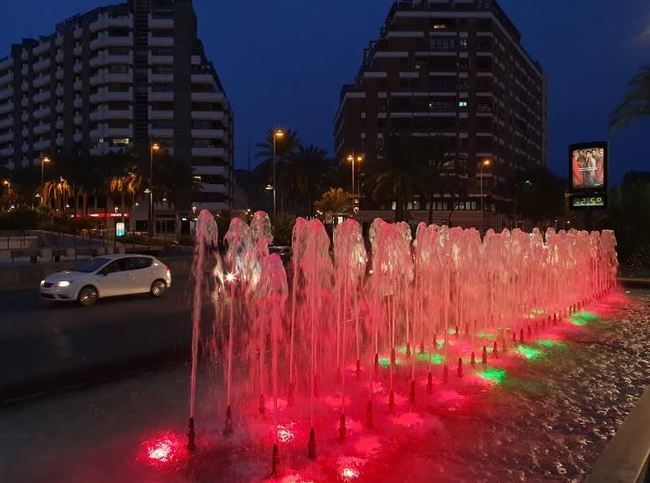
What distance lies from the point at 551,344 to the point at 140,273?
12849mm

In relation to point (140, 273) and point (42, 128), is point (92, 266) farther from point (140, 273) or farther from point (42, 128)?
point (42, 128)

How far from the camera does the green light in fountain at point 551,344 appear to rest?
11859 millimetres

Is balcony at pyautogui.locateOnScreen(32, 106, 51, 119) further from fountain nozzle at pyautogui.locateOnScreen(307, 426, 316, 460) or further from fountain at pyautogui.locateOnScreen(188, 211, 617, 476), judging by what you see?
fountain nozzle at pyautogui.locateOnScreen(307, 426, 316, 460)

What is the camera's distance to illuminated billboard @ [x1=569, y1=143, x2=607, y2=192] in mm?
28641

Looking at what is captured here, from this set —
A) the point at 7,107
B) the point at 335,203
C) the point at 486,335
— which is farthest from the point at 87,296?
the point at 7,107

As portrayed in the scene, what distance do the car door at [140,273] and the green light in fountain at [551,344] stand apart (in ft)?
41.0

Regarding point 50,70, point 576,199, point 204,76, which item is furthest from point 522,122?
point 576,199

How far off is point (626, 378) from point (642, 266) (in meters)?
20.8

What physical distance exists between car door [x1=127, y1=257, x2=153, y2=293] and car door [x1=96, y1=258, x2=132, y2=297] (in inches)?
8.3

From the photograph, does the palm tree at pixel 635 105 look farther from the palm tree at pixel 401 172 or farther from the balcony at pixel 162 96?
the balcony at pixel 162 96

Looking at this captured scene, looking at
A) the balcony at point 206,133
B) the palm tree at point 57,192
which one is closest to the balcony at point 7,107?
the palm tree at point 57,192

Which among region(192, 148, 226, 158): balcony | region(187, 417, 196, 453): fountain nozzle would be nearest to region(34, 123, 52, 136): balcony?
region(192, 148, 226, 158): balcony

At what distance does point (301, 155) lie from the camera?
70375 millimetres

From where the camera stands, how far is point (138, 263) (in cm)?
2027
